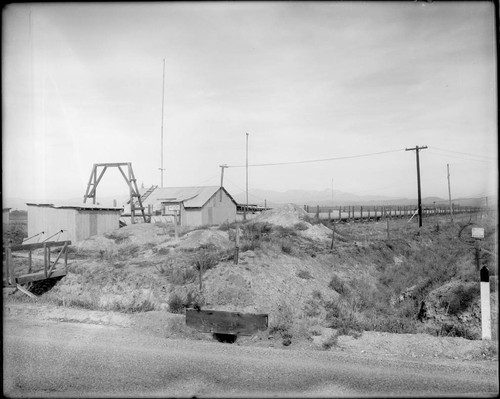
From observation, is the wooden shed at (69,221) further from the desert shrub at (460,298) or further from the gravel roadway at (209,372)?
the desert shrub at (460,298)

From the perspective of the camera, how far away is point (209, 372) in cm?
564

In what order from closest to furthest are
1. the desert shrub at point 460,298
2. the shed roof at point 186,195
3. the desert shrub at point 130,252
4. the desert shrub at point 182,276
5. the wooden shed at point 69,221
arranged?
the desert shrub at point 460,298
the desert shrub at point 182,276
the desert shrub at point 130,252
the wooden shed at point 69,221
the shed roof at point 186,195

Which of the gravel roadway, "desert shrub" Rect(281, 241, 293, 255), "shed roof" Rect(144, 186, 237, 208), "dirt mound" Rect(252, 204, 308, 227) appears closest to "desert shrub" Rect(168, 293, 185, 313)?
the gravel roadway

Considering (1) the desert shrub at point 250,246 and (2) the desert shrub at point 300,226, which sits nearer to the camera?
(1) the desert shrub at point 250,246

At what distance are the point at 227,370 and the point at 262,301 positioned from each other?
6601 mm

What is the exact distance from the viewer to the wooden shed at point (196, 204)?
35562mm

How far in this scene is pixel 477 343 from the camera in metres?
6.85

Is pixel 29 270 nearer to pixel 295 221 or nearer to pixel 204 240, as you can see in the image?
pixel 204 240

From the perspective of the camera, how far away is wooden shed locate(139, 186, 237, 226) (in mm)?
35562

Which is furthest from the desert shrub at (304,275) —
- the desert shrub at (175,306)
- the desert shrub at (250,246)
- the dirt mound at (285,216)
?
the dirt mound at (285,216)

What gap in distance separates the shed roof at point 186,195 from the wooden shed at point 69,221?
962 cm

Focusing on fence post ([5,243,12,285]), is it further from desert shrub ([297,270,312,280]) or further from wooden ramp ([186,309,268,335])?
desert shrub ([297,270,312,280])

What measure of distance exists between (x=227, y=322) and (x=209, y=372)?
5.55 feet

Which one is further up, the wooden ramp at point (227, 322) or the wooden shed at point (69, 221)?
the wooden shed at point (69, 221)
